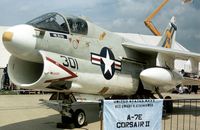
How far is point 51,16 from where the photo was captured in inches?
330

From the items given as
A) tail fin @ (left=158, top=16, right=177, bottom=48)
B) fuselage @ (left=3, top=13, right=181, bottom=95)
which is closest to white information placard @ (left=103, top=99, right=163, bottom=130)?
fuselage @ (left=3, top=13, right=181, bottom=95)

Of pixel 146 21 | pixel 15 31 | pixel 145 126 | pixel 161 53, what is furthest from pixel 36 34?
pixel 146 21

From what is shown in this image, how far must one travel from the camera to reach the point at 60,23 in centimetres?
843

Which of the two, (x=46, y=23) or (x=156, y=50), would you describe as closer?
(x=46, y=23)

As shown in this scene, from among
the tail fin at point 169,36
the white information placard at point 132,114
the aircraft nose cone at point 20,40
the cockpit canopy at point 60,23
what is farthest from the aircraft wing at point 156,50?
the white information placard at point 132,114

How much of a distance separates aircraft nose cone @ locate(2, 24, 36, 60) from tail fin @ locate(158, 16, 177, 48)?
26.6 feet

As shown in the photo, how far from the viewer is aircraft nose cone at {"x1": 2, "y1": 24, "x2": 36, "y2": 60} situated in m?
7.21

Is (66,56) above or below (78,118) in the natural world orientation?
above

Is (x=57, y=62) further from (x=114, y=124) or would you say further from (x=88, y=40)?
(x=114, y=124)

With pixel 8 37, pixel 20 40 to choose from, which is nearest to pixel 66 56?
pixel 20 40

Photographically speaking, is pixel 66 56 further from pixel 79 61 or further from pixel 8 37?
pixel 8 37

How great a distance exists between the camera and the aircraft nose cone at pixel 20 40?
7205mm

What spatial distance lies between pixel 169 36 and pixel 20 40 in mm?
8993

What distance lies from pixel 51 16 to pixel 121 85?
3.32 m
